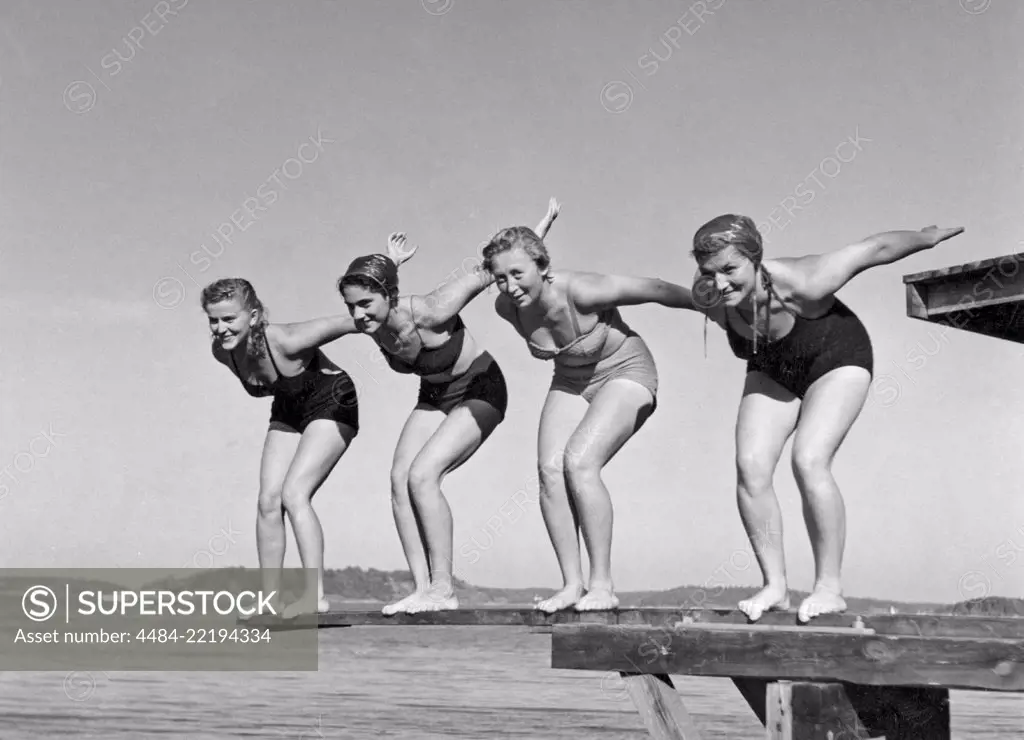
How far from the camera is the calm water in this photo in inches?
1026

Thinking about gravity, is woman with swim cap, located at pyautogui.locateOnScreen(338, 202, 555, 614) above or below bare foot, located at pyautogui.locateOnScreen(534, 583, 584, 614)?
above

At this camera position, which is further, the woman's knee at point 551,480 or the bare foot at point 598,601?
the woman's knee at point 551,480

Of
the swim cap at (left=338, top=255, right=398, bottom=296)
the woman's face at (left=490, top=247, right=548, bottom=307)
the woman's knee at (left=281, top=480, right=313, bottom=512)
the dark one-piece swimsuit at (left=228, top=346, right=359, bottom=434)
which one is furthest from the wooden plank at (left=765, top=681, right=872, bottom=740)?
the dark one-piece swimsuit at (left=228, top=346, right=359, bottom=434)

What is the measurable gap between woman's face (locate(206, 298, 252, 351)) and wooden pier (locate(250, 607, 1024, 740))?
3029 mm

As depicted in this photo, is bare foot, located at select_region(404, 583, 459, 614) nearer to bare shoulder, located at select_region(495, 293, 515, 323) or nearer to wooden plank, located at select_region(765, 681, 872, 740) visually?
bare shoulder, located at select_region(495, 293, 515, 323)

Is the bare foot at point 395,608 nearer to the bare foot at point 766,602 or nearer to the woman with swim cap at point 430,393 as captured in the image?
the woman with swim cap at point 430,393

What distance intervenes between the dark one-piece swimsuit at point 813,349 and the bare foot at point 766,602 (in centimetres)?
107

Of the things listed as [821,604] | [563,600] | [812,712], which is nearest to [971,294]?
[821,604]

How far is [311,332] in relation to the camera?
9.41m

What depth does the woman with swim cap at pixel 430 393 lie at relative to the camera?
8.88 m

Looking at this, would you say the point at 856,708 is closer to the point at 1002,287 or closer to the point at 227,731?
the point at 1002,287

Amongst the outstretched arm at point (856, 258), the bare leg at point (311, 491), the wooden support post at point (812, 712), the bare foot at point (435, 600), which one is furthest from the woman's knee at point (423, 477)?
the wooden support post at point (812, 712)

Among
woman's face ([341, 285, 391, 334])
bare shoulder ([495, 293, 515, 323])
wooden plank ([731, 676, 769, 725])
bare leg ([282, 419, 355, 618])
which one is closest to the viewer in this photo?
wooden plank ([731, 676, 769, 725])

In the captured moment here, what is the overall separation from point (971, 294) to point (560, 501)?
9.01ft
